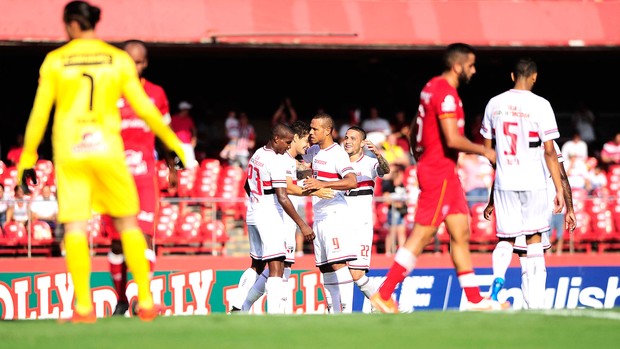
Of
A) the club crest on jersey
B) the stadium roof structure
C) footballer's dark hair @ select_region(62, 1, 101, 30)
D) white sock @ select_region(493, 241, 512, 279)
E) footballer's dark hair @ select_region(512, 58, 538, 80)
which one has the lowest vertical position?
white sock @ select_region(493, 241, 512, 279)

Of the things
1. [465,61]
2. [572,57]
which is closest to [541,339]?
[465,61]

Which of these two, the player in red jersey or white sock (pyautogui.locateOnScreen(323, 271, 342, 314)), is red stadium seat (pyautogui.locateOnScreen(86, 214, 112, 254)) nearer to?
white sock (pyautogui.locateOnScreen(323, 271, 342, 314))

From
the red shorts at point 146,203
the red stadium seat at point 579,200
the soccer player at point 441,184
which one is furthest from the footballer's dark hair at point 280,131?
the red stadium seat at point 579,200

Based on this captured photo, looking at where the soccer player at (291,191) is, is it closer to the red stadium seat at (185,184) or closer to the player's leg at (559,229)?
the red stadium seat at (185,184)

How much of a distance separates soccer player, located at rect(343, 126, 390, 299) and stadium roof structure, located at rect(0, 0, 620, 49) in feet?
22.7

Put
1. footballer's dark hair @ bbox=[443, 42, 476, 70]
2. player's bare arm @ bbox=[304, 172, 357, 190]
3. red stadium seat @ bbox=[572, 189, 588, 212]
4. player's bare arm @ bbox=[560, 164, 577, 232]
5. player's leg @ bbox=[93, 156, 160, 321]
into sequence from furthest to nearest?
red stadium seat @ bbox=[572, 189, 588, 212]
player's bare arm @ bbox=[304, 172, 357, 190]
player's bare arm @ bbox=[560, 164, 577, 232]
footballer's dark hair @ bbox=[443, 42, 476, 70]
player's leg @ bbox=[93, 156, 160, 321]

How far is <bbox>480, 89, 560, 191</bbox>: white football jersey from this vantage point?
36.3 feet

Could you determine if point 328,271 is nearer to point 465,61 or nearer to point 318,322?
point 465,61

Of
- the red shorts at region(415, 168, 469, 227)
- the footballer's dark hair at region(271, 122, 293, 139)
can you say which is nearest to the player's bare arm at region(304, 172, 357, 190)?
the footballer's dark hair at region(271, 122, 293, 139)

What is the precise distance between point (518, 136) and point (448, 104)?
1726 millimetres

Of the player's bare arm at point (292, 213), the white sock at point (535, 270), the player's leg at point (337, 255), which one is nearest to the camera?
the white sock at point (535, 270)

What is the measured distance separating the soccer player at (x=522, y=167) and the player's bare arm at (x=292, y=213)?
2637 mm

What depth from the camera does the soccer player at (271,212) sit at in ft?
45.0

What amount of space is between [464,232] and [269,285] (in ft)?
14.3
